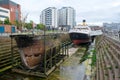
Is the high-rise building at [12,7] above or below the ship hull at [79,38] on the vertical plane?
above

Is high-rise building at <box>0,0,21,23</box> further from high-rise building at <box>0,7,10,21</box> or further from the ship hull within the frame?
the ship hull

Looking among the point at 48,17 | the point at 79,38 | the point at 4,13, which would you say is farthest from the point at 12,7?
the point at 79,38

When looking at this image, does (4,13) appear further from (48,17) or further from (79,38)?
(79,38)

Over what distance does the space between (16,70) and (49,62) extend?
8.18 ft

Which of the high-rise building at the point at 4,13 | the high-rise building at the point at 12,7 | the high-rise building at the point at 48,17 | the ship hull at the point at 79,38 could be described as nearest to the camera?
the ship hull at the point at 79,38

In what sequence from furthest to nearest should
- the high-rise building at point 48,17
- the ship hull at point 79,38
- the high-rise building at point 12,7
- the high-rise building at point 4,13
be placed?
→ the high-rise building at point 48,17 < the high-rise building at point 12,7 < the high-rise building at point 4,13 < the ship hull at point 79,38

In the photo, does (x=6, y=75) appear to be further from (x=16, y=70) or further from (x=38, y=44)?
(x=38, y=44)

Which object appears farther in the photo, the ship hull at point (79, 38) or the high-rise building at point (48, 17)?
the high-rise building at point (48, 17)

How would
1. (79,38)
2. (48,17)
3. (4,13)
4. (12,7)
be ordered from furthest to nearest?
(48,17) < (12,7) < (4,13) < (79,38)

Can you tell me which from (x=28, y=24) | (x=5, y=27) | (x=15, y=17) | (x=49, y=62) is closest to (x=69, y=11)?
(x=15, y=17)

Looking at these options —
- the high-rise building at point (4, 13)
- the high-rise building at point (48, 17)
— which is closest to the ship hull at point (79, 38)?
the high-rise building at point (4, 13)

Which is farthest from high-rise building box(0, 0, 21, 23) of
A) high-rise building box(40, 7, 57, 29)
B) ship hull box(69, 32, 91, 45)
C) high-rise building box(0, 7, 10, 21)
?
ship hull box(69, 32, 91, 45)

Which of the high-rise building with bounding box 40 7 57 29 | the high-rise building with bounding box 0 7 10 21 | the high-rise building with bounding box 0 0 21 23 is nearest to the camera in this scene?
the high-rise building with bounding box 0 7 10 21

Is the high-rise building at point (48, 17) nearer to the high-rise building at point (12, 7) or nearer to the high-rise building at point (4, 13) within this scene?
the high-rise building at point (12, 7)
